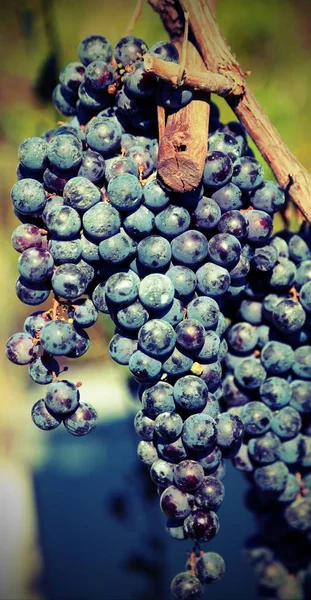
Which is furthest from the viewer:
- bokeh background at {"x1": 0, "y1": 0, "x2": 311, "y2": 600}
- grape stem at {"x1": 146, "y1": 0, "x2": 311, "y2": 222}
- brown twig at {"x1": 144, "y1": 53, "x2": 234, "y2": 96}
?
bokeh background at {"x1": 0, "y1": 0, "x2": 311, "y2": 600}

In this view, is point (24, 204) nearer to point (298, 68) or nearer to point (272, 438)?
point (272, 438)

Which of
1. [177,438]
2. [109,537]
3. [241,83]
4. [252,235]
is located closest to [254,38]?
[241,83]

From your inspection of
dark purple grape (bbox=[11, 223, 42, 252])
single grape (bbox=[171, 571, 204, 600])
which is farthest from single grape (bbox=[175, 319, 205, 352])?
single grape (bbox=[171, 571, 204, 600])

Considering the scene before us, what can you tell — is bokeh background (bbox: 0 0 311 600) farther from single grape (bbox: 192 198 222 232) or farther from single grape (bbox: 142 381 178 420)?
single grape (bbox: 192 198 222 232)

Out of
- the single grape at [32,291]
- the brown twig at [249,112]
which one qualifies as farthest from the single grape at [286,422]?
the single grape at [32,291]

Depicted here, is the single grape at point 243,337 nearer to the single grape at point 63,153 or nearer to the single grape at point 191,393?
the single grape at point 191,393
